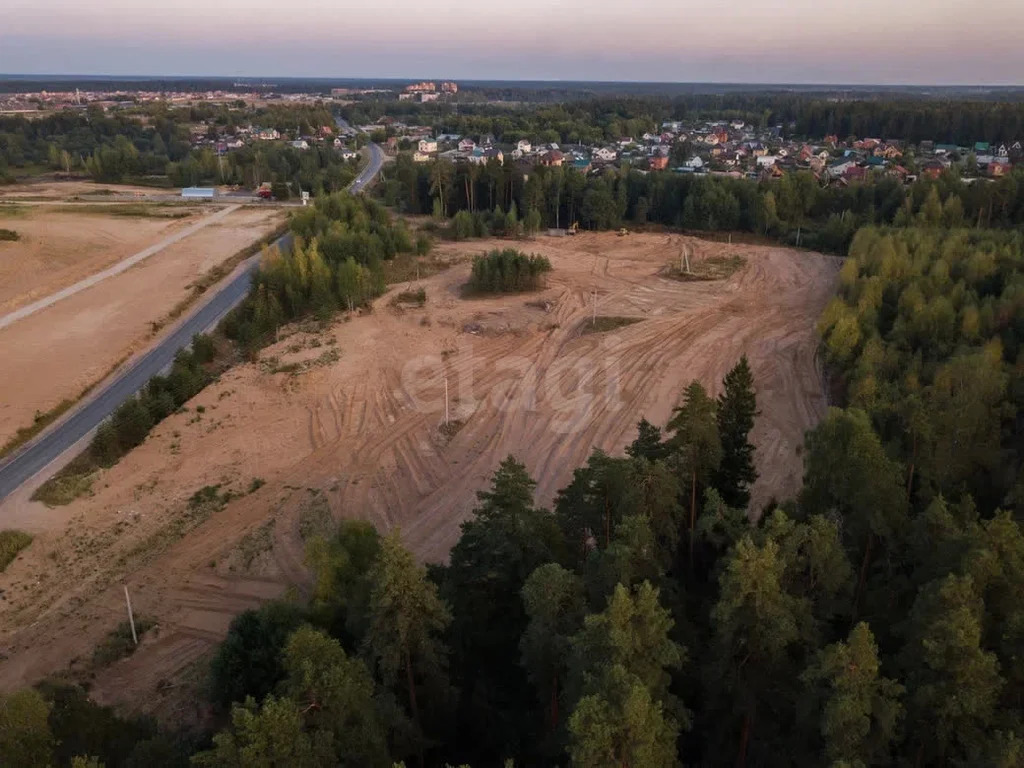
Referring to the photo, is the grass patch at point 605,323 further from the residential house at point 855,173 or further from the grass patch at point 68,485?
the residential house at point 855,173

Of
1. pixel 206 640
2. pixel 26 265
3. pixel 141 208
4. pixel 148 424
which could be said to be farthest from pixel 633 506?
pixel 141 208

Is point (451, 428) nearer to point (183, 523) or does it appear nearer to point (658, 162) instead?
point (183, 523)

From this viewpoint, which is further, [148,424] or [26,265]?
[26,265]

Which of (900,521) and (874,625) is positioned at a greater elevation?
(900,521)

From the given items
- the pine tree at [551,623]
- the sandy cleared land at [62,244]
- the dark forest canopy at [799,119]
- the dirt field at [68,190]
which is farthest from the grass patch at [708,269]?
the dark forest canopy at [799,119]

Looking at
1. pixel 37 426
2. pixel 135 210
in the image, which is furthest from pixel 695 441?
pixel 135 210

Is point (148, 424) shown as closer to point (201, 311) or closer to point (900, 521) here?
point (201, 311)

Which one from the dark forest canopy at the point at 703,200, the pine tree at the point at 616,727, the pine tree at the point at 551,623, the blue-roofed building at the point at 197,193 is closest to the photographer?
the pine tree at the point at 616,727
